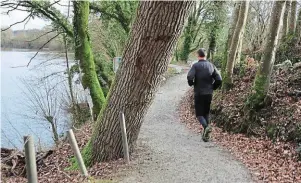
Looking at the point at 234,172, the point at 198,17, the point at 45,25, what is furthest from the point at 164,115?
the point at 198,17

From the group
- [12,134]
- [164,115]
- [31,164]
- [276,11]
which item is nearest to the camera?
[31,164]

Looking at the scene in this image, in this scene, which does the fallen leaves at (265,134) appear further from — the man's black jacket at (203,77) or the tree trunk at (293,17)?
the tree trunk at (293,17)

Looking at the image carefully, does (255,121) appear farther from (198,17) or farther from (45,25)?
(198,17)

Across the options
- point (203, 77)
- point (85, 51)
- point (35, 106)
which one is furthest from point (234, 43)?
point (35, 106)

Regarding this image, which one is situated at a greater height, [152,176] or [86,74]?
[86,74]

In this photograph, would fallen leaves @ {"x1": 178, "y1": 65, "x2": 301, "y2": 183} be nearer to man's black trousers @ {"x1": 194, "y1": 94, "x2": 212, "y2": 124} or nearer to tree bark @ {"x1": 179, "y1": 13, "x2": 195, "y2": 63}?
man's black trousers @ {"x1": 194, "y1": 94, "x2": 212, "y2": 124}

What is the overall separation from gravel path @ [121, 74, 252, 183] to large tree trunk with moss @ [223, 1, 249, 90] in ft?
9.18

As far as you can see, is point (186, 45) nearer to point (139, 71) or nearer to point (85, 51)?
point (85, 51)

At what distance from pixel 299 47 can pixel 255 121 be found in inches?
182

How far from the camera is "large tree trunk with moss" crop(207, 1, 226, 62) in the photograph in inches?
1140

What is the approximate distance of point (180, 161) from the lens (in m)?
6.39

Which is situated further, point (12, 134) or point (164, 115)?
point (12, 134)

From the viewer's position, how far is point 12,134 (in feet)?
68.1

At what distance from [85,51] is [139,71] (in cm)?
823
